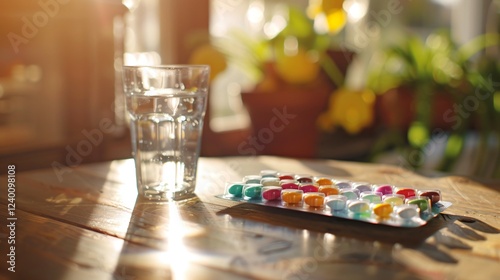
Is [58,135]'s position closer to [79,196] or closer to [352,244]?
[79,196]

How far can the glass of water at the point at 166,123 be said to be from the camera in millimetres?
795

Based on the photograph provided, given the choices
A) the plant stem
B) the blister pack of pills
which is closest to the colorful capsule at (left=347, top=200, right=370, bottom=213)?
the blister pack of pills

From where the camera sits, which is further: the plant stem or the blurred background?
the plant stem

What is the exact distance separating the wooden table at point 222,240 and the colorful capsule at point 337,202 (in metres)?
0.01

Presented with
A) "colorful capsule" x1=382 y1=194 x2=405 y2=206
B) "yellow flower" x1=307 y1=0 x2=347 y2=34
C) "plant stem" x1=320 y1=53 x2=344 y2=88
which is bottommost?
"colorful capsule" x1=382 y1=194 x2=405 y2=206

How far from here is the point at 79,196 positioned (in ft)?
2.77

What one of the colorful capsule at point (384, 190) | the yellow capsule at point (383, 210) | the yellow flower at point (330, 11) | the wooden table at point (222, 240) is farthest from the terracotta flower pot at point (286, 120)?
the yellow capsule at point (383, 210)

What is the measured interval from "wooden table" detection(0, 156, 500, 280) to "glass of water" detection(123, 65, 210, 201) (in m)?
0.04

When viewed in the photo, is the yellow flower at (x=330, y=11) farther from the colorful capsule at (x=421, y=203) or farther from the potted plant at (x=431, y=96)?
the colorful capsule at (x=421, y=203)

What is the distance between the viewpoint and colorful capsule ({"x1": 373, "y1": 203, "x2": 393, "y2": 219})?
0.65 m

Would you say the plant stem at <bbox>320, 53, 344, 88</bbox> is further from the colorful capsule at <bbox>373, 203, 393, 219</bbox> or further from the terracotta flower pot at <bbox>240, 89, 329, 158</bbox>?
the colorful capsule at <bbox>373, 203, 393, 219</bbox>

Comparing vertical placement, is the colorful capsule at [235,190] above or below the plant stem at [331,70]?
below

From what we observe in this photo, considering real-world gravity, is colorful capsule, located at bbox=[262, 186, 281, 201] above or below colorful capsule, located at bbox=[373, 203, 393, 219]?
below

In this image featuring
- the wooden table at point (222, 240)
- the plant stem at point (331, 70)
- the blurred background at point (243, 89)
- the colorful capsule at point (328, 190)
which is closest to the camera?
the wooden table at point (222, 240)
